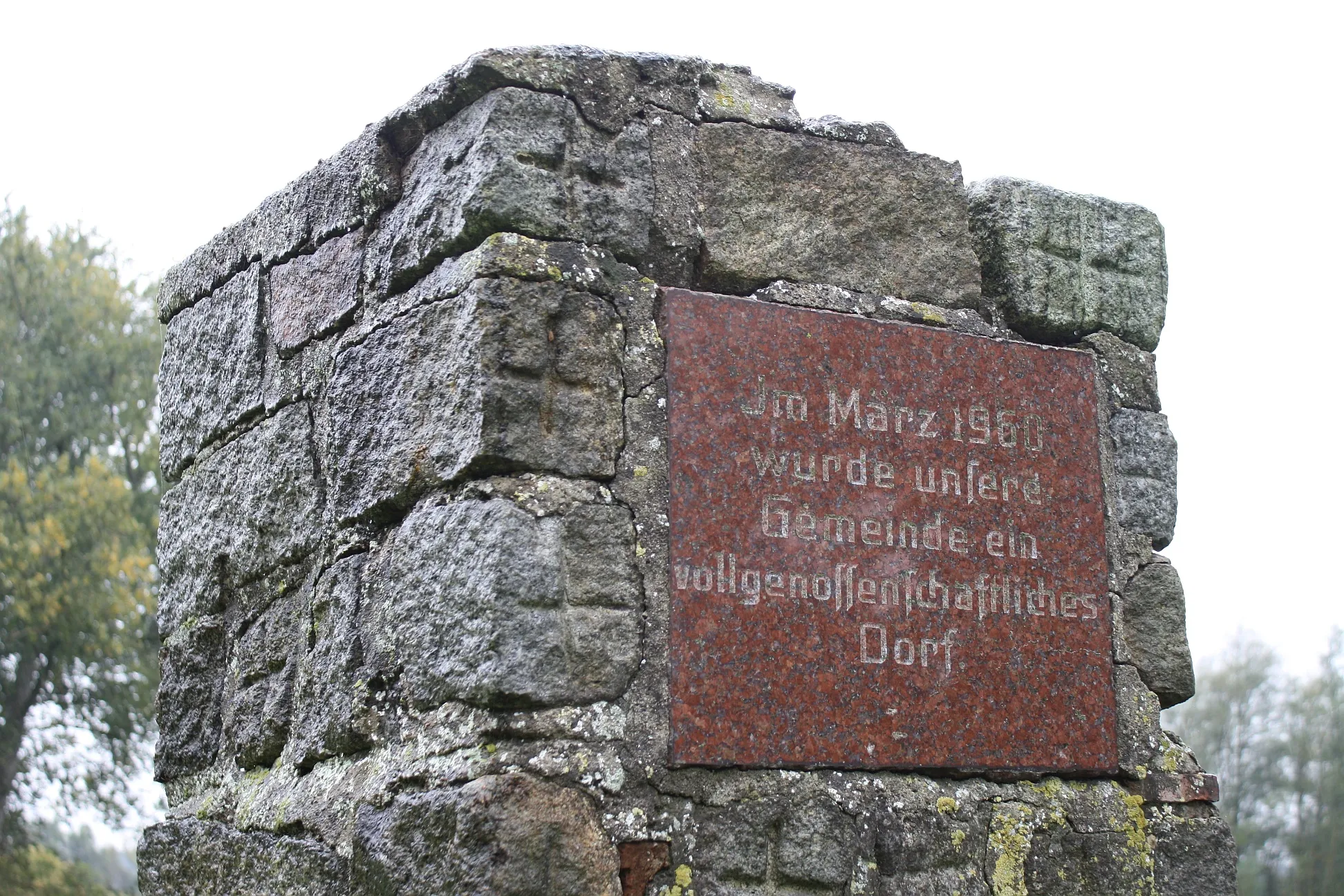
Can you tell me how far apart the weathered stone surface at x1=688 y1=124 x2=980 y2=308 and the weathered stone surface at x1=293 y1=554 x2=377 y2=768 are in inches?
34.5

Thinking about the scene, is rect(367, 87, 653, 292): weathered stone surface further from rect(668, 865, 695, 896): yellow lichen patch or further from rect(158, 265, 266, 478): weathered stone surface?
rect(668, 865, 695, 896): yellow lichen patch

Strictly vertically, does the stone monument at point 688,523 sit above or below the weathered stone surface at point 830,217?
below

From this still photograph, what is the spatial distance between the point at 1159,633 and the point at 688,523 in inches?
42.6

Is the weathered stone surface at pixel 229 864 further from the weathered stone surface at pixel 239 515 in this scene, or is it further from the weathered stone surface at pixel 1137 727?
the weathered stone surface at pixel 1137 727

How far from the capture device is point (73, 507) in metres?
14.4

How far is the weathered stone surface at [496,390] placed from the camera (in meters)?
2.27

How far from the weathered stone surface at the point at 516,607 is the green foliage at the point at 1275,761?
47.6 ft

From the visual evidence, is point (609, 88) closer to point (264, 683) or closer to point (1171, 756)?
point (264, 683)

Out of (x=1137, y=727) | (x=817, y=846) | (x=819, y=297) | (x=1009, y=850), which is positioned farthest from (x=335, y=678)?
(x=1137, y=727)

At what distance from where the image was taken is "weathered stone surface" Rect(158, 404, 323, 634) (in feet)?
9.17

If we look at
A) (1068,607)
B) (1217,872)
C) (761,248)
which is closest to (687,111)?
(761,248)

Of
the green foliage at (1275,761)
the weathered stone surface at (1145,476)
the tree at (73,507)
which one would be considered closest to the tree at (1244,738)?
the green foliage at (1275,761)

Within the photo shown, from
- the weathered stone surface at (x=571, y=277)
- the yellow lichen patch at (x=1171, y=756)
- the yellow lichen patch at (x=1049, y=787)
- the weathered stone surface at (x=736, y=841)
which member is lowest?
the weathered stone surface at (x=736, y=841)

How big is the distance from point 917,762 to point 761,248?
985 mm
